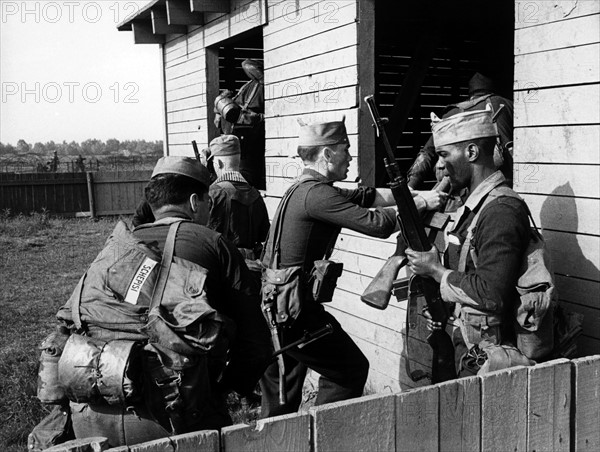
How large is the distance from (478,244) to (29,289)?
33.8 feet

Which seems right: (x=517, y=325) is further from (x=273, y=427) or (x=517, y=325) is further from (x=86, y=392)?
(x=86, y=392)

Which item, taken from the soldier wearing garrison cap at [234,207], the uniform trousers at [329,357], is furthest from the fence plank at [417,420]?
the soldier wearing garrison cap at [234,207]

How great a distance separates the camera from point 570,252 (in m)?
3.65

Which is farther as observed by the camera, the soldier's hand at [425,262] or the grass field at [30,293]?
the grass field at [30,293]

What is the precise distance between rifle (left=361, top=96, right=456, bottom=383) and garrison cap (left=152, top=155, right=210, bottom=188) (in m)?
1.03

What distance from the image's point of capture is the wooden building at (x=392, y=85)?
141 inches

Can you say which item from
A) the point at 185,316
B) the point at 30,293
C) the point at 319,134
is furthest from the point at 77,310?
the point at 30,293

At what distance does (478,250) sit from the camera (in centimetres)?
305

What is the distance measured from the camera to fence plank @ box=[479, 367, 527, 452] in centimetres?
227

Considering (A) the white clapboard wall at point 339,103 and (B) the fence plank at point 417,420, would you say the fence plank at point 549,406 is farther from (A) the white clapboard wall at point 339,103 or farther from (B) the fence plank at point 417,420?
(A) the white clapboard wall at point 339,103

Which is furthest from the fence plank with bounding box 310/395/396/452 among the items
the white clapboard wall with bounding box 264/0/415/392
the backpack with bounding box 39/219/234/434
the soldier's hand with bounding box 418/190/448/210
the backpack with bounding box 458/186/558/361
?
the white clapboard wall with bounding box 264/0/415/392

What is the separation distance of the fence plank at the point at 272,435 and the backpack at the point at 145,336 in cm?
66

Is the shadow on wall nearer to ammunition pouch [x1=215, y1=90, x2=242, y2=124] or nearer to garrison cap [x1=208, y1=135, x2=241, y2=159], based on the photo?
garrison cap [x1=208, y1=135, x2=241, y2=159]

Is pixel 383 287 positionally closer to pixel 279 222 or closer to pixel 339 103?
pixel 279 222
